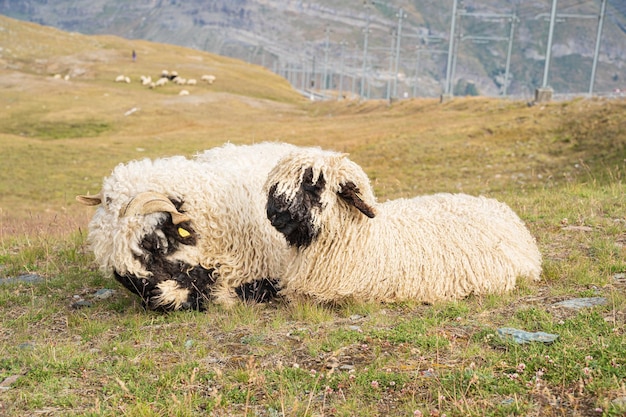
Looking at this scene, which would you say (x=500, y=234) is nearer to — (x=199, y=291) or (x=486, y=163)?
(x=199, y=291)

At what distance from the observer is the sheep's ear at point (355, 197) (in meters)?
6.93

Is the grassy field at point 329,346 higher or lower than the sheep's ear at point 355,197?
lower

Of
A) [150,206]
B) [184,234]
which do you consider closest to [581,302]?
[184,234]

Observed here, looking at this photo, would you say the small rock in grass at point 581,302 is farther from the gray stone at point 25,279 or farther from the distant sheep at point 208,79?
the distant sheep at point 208,79

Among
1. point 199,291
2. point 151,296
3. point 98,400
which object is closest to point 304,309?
point 199,291

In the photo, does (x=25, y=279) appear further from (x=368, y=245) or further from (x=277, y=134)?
(x=277, y=134)

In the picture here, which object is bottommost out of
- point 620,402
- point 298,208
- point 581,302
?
point 581,302

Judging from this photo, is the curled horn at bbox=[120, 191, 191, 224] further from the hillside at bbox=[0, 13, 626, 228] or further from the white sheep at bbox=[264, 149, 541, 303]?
the hillside at bbox=[0, 13, 626, 228]

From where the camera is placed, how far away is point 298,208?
6.64m

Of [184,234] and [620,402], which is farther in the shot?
[184,234]

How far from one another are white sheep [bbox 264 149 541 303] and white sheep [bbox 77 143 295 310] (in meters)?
0.69

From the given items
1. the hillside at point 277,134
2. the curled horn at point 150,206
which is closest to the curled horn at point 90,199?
the curled horn at point 150,206

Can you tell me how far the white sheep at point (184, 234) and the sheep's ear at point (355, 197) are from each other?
1.34 meters

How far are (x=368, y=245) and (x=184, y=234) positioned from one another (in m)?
2.30
